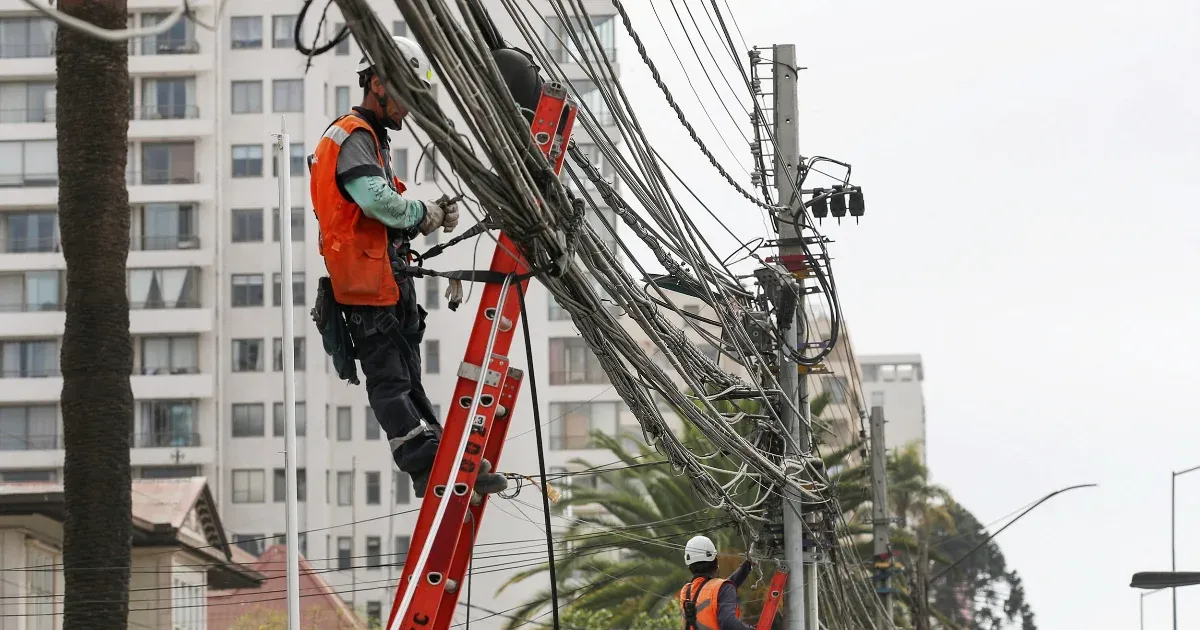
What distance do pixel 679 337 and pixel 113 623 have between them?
257 inches

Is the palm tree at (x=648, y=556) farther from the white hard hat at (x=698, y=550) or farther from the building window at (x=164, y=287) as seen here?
the building window at (x=164, y=287)

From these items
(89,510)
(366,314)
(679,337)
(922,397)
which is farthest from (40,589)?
(922,397)

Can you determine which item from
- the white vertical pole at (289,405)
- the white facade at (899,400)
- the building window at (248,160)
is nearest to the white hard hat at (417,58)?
the white vertical pole at (289,405)

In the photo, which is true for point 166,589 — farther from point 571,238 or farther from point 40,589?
point 571,238

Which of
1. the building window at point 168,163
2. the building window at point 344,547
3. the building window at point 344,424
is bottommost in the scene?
the building window at point 344,547

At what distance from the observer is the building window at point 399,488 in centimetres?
6831

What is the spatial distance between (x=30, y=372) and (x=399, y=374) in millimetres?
61151

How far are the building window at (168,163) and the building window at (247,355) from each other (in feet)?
21.1

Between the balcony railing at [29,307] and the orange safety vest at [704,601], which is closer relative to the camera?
the orange safety vest at [704,601]

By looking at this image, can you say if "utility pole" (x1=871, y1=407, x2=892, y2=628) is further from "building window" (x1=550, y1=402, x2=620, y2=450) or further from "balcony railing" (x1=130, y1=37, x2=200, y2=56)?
"balcony railing" (x1=130, y1=37, x2=200, y2=56)

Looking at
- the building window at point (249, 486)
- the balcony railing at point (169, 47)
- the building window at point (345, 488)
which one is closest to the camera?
the balcony railing at point (169, 47)

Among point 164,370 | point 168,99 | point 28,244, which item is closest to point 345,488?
point 164,370

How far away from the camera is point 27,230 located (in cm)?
6562

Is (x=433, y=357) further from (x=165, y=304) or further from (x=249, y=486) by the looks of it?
(x=165, y=304)
